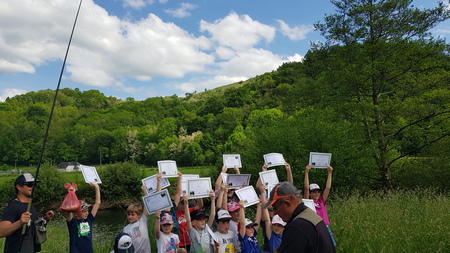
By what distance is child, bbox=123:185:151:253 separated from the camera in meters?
4.75

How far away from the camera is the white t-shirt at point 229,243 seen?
4727 mm

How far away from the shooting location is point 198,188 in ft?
18.4

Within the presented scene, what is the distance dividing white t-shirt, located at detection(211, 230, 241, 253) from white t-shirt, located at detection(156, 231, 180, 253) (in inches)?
25.1

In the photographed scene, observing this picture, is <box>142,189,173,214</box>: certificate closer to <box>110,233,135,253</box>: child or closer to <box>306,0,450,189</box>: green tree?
<box>110,233,135,253</box>: child

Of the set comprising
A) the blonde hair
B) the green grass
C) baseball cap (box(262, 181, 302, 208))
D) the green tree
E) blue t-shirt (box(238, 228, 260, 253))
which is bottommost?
the green grass

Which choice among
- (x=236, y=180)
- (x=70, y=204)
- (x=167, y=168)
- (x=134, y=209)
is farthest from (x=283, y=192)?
(x=167, y=168)

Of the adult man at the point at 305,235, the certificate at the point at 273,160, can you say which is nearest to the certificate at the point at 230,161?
the certificate at the point at 273,160

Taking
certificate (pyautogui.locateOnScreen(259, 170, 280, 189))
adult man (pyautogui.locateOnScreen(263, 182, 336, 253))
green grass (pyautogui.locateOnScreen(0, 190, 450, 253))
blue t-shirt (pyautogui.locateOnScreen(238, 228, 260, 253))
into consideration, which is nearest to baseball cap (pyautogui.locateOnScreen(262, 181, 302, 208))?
adult man (pyautogui.locateOnScreen(263, 182, 336, 253))

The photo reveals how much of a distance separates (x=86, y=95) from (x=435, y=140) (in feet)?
550

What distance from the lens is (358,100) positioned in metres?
18.5

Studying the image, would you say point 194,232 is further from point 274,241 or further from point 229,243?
point 274,241

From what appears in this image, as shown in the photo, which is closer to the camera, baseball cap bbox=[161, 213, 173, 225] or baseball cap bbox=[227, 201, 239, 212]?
baseball cap bbox=[161, 213, 173, 225]

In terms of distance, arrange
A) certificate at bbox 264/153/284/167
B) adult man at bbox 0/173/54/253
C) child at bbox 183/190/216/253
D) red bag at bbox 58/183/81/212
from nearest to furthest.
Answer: adult man at bbox 0/173/54/253 < red bag at bbox 58/183/81/212 < child at bbox 183/190/216/253 < certificate at bbox 264/153/284/167

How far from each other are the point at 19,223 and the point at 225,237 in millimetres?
2657
